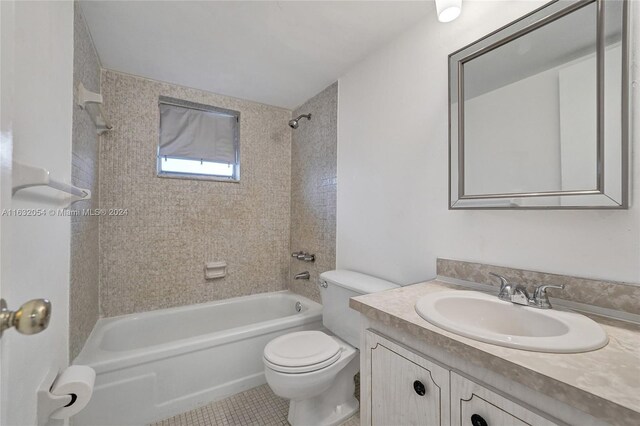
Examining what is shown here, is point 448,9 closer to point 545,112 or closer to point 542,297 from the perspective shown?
point 545,112

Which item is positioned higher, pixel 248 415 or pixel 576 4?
pixel 576 4

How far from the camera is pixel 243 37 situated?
1.59 meters

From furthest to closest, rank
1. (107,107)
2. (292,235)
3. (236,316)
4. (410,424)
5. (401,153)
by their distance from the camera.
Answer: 1. (292,235)
2. (236,316)
3. (107,107)
4. (401,153)
5. (410,424)

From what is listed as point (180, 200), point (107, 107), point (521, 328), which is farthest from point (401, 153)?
point (107, 107)

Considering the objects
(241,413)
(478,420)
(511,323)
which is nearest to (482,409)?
(478,420)

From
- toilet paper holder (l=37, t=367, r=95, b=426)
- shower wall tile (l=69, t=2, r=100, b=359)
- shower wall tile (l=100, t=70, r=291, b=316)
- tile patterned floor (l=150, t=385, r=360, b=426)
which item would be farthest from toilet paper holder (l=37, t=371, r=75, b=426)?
shower wall tile (l=100, t=70, r=291, b=316)

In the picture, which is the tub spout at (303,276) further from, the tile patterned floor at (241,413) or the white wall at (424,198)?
the tile patterned floor at (241,413)

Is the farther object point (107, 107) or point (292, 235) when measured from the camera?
point (292, 235)

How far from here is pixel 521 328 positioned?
36.1 inches

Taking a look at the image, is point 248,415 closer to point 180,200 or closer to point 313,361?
point 313,361

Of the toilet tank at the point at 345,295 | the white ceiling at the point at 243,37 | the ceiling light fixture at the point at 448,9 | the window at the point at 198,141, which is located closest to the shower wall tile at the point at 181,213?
the window at the point at 198,141

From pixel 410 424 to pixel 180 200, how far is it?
2.18 meters

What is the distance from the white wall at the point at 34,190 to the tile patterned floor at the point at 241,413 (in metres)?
0.78

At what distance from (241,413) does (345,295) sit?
0.97 metres
